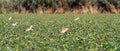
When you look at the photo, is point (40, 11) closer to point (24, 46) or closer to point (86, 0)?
point (86, 0)

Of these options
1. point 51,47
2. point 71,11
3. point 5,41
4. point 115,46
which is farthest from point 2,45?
point 71,11

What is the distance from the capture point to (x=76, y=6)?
1391 centimetres

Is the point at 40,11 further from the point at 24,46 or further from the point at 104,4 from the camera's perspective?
the point at 24,46

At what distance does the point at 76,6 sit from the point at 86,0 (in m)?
0.57

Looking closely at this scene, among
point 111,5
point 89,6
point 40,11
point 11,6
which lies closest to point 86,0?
point 89,6

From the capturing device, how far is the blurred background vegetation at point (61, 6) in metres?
13.7

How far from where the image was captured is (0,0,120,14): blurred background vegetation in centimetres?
1367

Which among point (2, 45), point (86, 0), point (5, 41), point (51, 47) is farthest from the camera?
point (86, 0)

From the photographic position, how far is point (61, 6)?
45.5 feet

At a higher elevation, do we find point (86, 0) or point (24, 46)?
point (24, 46)

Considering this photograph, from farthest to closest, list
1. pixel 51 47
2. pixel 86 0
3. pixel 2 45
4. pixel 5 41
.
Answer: pixel 86 0
pixel 5 41
pixel 2 45
pixel 51 47

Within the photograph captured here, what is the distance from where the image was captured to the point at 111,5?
13.9m

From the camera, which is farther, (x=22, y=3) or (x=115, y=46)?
(x=22, y=3)

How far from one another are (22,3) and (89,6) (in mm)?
3135
